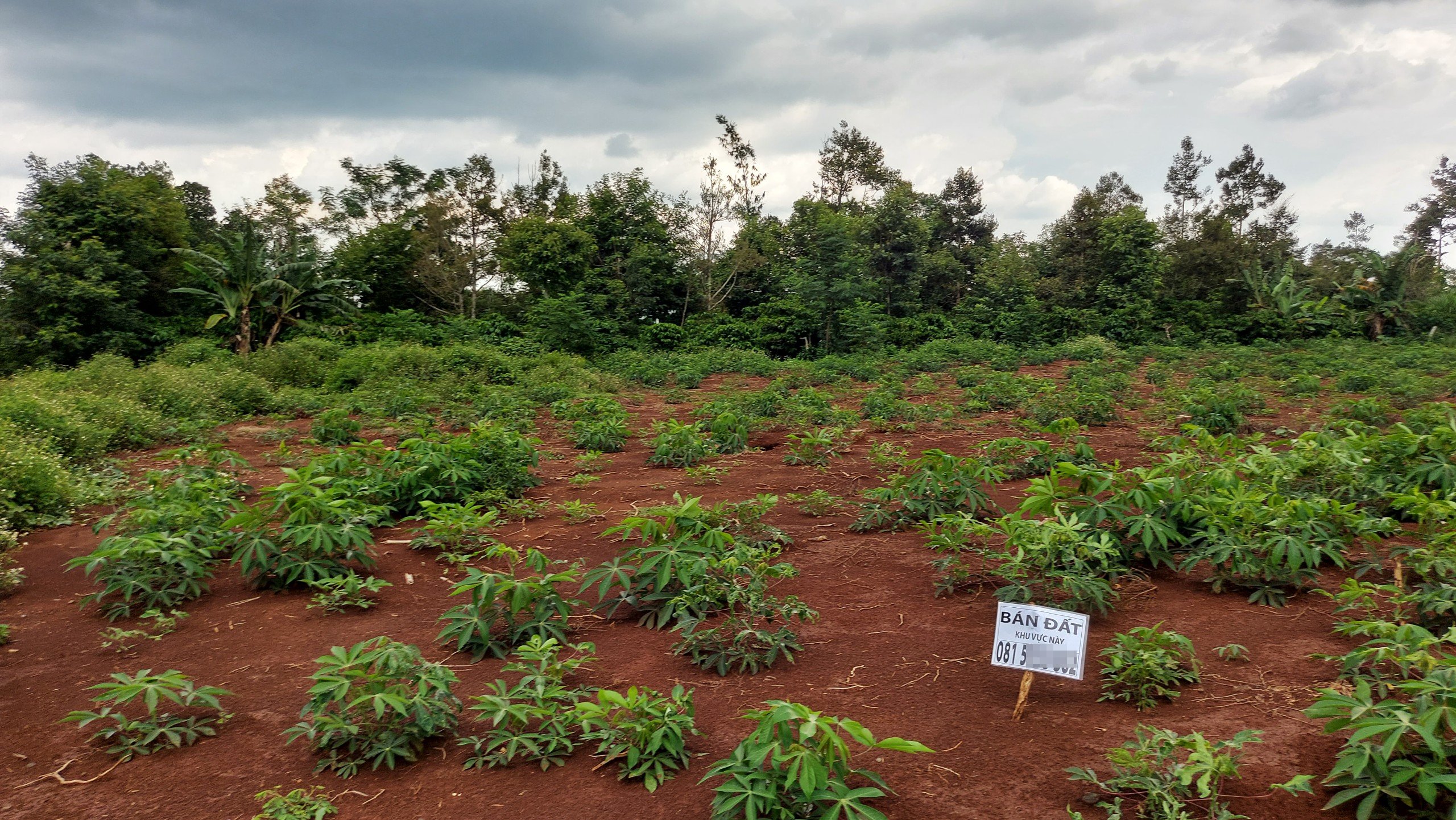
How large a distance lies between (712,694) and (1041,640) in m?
1.29

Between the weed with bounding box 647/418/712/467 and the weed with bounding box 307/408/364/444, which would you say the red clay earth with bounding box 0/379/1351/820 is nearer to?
the weed with bounding box 647/418/712/467

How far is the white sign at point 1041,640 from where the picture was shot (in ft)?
8.95

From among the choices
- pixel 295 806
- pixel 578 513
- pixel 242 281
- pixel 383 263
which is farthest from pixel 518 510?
pixel 383 263

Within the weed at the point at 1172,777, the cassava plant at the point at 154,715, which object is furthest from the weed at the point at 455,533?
the weed at the point at 1172,777

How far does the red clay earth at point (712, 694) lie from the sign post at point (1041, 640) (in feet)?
0.87

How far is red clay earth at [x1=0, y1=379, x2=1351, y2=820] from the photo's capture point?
2.53 m

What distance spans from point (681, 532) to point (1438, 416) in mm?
5469

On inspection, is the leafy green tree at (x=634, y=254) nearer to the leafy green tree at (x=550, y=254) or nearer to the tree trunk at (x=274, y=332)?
the leafy green tree at (x=550, y=254)

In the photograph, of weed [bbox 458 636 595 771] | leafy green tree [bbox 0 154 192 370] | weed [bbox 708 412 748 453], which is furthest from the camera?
leafy green tree [bbox 0 154 192 370]

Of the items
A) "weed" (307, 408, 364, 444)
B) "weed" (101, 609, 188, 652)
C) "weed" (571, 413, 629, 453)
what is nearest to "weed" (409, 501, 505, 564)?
"weed" (101, 609, 188, 652)

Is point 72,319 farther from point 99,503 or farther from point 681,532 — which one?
point 681,532

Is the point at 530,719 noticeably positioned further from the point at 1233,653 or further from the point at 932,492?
the point at 932,492

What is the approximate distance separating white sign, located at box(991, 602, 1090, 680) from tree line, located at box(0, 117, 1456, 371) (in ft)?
58.3

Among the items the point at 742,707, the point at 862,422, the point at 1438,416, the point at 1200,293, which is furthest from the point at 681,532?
the point at 1200,293
